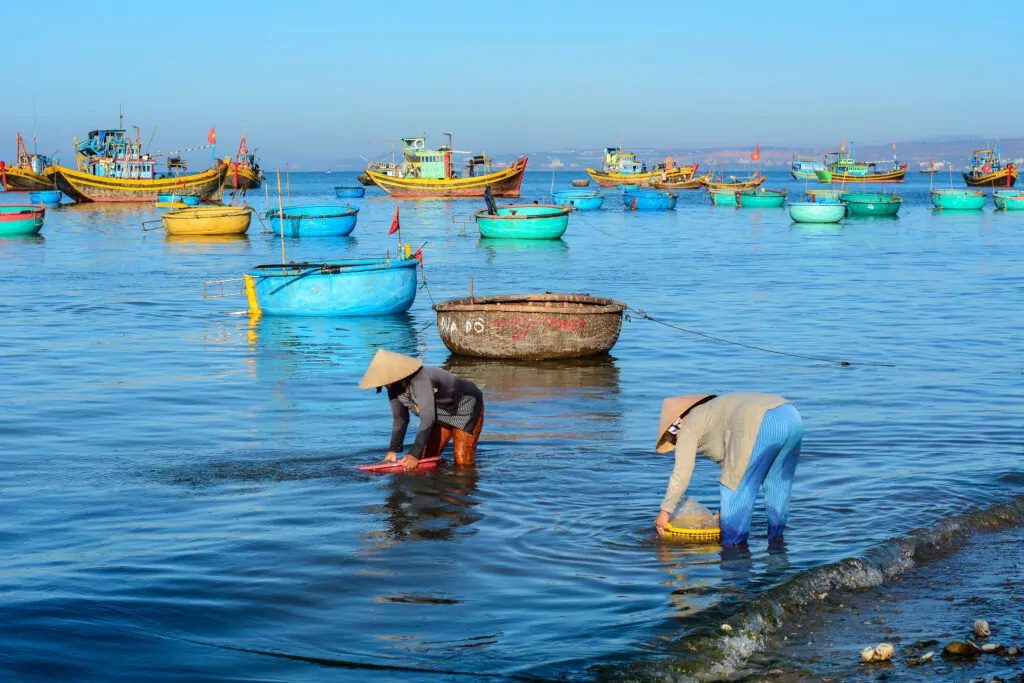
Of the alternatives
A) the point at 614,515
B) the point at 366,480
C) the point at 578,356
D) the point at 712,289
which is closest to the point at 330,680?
the point at 614,515

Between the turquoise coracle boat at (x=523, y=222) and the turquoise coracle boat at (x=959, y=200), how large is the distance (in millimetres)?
32039

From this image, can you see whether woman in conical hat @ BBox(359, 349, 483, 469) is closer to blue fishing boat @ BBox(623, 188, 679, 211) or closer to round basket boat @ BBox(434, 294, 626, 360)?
round basket boat @ BBox(434, 294, 626, 360)

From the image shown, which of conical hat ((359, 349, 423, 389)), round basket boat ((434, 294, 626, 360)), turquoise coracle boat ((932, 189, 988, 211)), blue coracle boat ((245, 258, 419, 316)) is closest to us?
conical hat ((359, 349, 423, 389))

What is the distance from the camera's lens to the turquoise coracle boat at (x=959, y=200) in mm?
66125

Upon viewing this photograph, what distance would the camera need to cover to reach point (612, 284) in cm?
3055

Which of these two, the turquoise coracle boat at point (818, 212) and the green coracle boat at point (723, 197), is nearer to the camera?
the turquoise coracle boat at point (818, 212)

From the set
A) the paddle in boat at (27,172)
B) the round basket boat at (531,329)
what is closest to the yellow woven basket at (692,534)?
the round basket boat at (531,329)

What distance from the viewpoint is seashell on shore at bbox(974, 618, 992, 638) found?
6.12 meters

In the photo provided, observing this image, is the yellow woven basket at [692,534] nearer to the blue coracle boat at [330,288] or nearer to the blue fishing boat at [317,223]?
the blue coracle boat at [330,288]

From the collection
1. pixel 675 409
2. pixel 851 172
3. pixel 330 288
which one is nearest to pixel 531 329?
pixel 330 288

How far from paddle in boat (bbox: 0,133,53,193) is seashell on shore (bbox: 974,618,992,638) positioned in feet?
297

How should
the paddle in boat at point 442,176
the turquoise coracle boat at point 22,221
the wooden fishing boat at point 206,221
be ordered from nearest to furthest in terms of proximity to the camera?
the turquoise coracle boat at point 22,221
the wooden fishing boat at point 206,221
the paddle in boat at point 442,176

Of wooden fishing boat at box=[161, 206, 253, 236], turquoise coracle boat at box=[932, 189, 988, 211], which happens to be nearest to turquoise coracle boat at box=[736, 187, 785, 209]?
turquoise coracle boat at box=[932, 189, 988, 211]

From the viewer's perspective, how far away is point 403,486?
9492 mm
